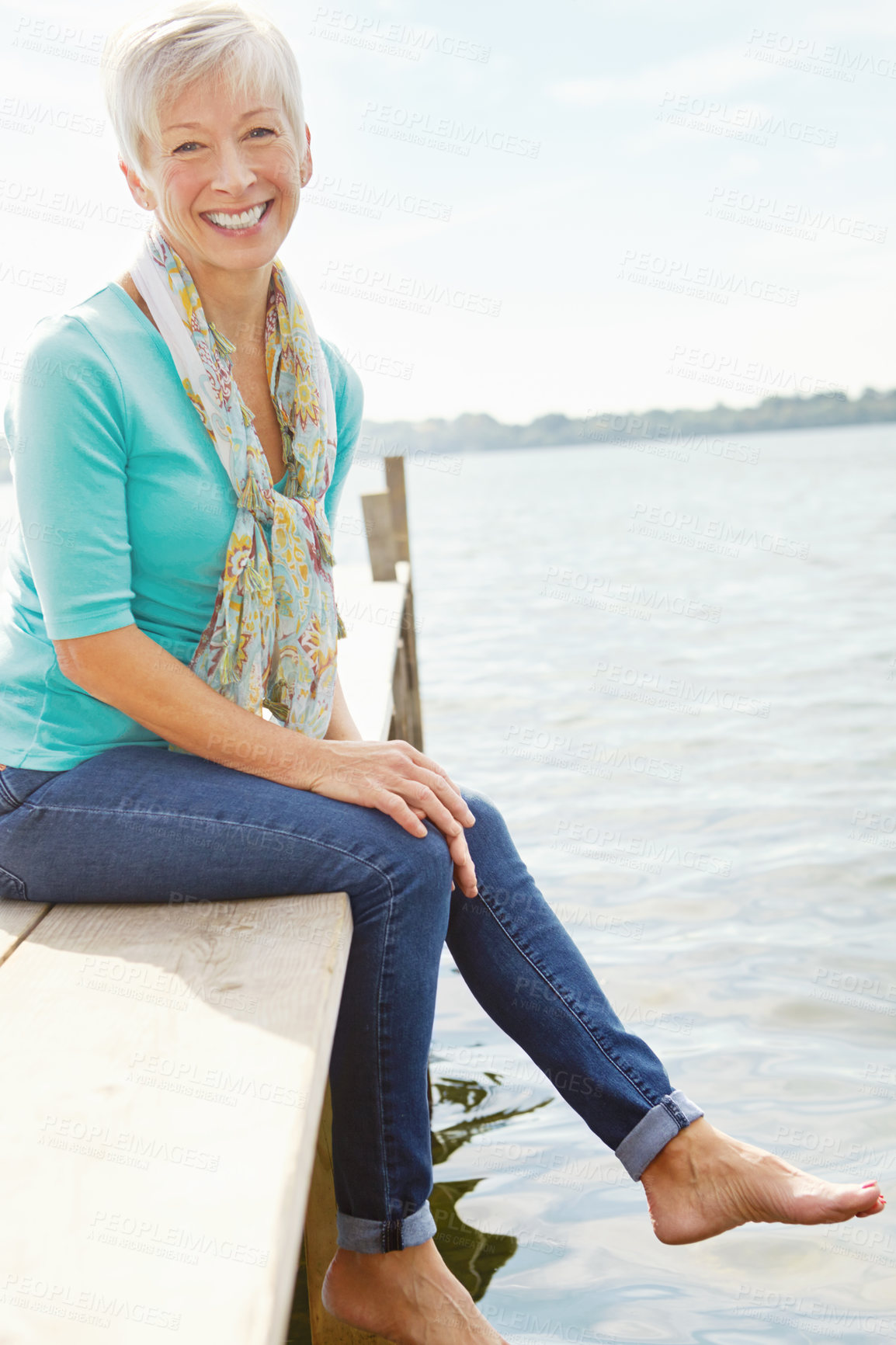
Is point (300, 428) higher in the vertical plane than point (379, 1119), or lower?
higher

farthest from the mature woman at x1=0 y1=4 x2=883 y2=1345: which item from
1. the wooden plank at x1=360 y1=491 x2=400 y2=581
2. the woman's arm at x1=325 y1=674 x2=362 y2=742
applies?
the wooden plank at x1=360 y1=491 x2=400 y2=581

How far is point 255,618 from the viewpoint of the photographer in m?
1.99

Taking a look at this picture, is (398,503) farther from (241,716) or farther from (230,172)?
(241,716)

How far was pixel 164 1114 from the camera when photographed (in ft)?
3.92

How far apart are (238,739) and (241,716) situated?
0.04 meters

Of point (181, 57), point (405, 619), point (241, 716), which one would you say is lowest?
point (405, 619)

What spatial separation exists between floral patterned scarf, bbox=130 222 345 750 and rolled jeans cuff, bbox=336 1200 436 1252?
81cm

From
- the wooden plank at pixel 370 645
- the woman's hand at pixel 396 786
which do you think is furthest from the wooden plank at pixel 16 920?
the wooden plank at pixel 370 645

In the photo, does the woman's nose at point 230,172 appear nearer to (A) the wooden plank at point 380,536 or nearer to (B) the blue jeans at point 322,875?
(B) the blue jeans at point 322,875

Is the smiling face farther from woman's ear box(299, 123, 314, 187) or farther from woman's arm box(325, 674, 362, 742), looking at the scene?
woman's arm box(325, 674, 362, 742)

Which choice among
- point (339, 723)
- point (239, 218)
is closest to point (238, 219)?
point (239, 218)

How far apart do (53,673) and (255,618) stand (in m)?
0.33

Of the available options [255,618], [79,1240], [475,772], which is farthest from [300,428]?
[475,772]

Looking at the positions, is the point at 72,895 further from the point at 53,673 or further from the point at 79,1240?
the point at 79,1240
